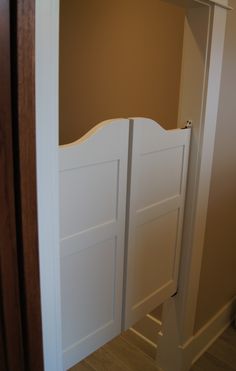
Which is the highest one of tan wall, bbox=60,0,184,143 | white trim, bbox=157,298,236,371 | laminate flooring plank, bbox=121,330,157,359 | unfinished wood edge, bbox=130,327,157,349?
tan wall, bbox=60,0,184,143

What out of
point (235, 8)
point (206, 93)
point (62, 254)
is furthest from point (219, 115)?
point (62, 254)

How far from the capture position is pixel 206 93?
144 cm

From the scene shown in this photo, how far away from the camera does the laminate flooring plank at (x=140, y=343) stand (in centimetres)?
205

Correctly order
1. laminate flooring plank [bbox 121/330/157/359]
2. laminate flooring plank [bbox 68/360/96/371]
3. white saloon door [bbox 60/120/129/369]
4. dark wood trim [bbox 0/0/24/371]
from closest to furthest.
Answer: dark wood trim [bbox 0/0/24/371] < white saloon door [bbox 60/120/129/369] < laminate flooring plank [bbox 68/360/96/371] < laminate flooring plank [bbox 121/330/157/359]

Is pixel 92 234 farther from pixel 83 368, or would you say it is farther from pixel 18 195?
pixel 83 368

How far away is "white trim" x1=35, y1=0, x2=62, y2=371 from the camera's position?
0.69 meters

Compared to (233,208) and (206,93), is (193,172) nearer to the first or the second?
(206,93)

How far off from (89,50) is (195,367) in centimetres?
207

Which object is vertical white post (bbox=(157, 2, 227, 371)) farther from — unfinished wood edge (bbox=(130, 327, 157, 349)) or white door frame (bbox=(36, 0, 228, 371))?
white door frame (bbox=(36, 0, 228, 371))

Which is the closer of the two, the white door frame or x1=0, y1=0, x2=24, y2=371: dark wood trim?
x1=0, y1=0, x2=24, y2=371: dark wood trim

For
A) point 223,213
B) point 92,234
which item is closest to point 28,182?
point 92,234

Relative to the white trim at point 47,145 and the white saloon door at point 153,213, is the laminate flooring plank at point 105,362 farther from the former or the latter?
the white trim at point 47,145

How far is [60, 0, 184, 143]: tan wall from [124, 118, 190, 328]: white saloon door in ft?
1.34

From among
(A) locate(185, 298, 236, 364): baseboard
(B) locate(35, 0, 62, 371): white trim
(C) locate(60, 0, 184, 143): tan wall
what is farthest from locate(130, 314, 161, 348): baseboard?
(B) locate(35, 0, 62, 371): white trim
